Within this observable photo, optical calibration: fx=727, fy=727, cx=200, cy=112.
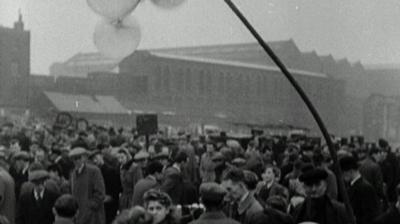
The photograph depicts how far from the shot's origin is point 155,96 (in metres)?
55.8

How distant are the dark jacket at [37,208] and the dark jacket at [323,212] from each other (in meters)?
3.25

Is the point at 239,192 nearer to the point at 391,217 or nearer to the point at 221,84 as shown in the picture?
the point at 391,217

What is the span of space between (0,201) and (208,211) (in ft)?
9.25

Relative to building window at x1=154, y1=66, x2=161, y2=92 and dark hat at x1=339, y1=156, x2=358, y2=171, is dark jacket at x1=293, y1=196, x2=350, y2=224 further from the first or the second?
building window at x1=154, y1=66, x2=161, y2=92

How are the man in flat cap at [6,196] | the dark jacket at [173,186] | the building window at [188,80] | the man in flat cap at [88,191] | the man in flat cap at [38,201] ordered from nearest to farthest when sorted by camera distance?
the man in flat cap at [6,196] → the man in flat cap at [38,201] → the dark jacket at [173,186] → the man in flat cap at [88,191] → the building window at [188,80]

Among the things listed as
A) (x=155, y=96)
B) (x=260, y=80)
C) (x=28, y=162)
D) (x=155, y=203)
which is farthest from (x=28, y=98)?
(x=155, y=203)

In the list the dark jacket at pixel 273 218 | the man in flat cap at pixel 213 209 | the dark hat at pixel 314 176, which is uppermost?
the dark hat at pixel 314 176

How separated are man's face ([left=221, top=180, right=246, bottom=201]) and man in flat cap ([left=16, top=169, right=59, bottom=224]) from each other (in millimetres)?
2470

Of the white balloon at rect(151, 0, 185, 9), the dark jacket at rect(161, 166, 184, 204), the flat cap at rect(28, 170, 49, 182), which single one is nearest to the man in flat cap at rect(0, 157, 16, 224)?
the flat cap at rect(28, 170, 49, 182)

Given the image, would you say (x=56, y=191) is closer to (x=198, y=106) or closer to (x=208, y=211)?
(x=208, y=211)

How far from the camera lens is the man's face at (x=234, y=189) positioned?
6.15 metres

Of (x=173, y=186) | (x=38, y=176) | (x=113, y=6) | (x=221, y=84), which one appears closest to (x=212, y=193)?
(x=113, y=6)

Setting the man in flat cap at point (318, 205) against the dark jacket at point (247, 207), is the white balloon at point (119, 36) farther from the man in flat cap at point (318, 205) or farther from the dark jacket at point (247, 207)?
the dark jacket at point (247, 207)

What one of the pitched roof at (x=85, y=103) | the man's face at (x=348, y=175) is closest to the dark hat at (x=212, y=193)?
the man's face at (x=348, y=175)
